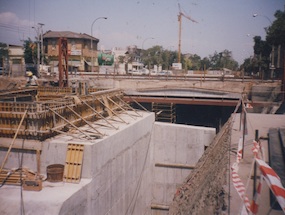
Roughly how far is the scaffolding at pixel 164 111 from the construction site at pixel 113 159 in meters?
7.19

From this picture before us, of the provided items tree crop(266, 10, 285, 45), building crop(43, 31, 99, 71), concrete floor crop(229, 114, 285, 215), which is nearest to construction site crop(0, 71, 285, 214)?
concrete floor crop(229, 114, 285, 215)

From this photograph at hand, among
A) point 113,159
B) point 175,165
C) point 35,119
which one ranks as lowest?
point 175,165

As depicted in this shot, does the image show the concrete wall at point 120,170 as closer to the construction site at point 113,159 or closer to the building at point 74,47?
the construction site at point 113,159

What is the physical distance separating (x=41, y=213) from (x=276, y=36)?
42.6 meters

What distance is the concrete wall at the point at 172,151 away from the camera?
18.6m

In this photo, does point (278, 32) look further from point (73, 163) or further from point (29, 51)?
point (29, 51)

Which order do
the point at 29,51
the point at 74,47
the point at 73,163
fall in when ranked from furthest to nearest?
the point at 74,47 → the point at 29,51 → the point at 73,163

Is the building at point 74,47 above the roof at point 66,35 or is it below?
below

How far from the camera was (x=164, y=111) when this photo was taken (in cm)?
2703

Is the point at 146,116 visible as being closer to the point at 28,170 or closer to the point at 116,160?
the point at 116,160

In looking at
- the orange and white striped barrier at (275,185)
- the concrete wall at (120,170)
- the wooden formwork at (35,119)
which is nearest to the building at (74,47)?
the concrete wall at (120,170)

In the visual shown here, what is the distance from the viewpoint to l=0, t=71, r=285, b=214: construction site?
27.8 feet

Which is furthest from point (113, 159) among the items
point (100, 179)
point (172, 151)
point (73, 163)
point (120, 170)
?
point (172, 151)

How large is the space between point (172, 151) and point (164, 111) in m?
8.36
